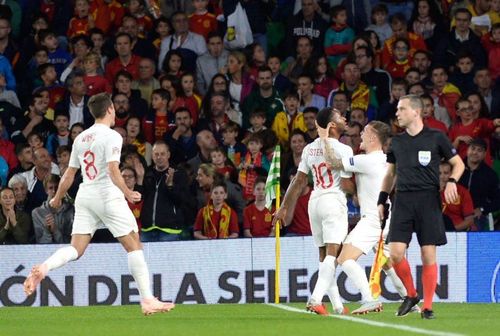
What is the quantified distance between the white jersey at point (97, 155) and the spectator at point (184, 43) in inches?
364

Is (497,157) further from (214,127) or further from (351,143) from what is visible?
(214,127)

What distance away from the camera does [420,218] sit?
1402 centimetres

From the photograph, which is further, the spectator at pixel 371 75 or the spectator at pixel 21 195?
the spectator at pixel 371 75

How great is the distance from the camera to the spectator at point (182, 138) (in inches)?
862

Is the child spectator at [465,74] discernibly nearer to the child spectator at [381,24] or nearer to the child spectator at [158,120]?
the child spectator at [381,24]

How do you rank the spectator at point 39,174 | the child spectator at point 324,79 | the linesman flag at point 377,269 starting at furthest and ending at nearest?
1. the child spectator at point 324,79
2. the spectator at point 39,174
3. the linesman flag at point 377,269

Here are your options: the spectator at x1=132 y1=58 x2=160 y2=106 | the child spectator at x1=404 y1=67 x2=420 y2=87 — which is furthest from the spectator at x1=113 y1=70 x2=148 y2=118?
the child spectator at x1=404 y1=67 x2=420 y2=87

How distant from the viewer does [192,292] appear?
19.6 metres

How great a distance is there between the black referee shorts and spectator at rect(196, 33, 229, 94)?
1002 cm

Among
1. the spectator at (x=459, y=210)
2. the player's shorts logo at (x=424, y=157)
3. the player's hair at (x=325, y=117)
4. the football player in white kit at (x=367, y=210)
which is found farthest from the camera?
the spectator at (x=459, y=210)

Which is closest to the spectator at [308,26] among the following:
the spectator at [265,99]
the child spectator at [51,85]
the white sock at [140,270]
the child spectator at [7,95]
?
the spectator at [265,99]

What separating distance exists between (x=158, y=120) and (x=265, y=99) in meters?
1.62

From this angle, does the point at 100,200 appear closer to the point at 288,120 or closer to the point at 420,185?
the point at 420,185

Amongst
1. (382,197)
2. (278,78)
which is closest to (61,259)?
(382,197)
